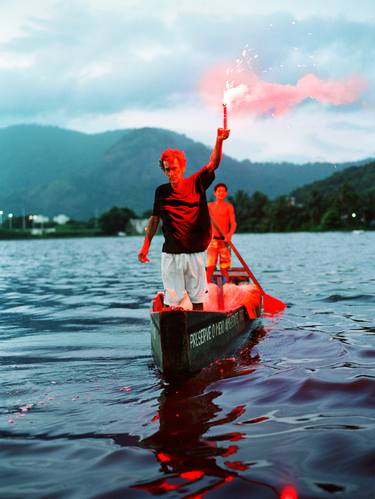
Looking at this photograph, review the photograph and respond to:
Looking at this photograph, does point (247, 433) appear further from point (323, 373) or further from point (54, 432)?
point (323, 373)

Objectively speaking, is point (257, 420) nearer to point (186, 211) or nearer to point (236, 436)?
point (236, 436)

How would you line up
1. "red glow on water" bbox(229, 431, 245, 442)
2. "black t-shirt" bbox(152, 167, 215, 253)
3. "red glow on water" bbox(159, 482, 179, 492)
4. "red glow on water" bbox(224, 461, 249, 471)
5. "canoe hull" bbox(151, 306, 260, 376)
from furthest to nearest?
"black t-shirt" bbox(152, 167, 215, 253) < "canoe hull" bbox(151, 306, 260, 376) < "red glow on water" bbox(229, 431, 245, 442) < "red glow on water" bbox(224, 461, 249, 471) < "red glow on water" bbox(159, 482, 179, 492)

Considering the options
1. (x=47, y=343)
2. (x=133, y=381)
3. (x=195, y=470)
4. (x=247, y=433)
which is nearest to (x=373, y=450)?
(x=247, y=433)

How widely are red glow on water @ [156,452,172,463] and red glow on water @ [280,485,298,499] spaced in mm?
1033

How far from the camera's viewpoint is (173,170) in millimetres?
7293

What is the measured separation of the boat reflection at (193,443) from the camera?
412 centimetres

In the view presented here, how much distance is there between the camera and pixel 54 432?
5375 millimetres

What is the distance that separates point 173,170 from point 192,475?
4.12m

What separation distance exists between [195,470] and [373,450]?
1454 mm

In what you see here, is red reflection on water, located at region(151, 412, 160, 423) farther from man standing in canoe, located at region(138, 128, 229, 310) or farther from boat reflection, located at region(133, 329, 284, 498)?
man standing in canoe, located at region(138, 128, 229, 310)

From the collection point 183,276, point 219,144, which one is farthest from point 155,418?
point 219,144

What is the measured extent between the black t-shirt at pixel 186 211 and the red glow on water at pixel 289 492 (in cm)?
389

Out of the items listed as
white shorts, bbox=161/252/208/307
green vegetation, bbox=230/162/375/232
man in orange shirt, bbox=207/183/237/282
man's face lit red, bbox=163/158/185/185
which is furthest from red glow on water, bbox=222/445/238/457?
green vegetation, bbox=230/162/375/232

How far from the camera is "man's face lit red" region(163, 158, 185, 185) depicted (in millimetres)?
7271
